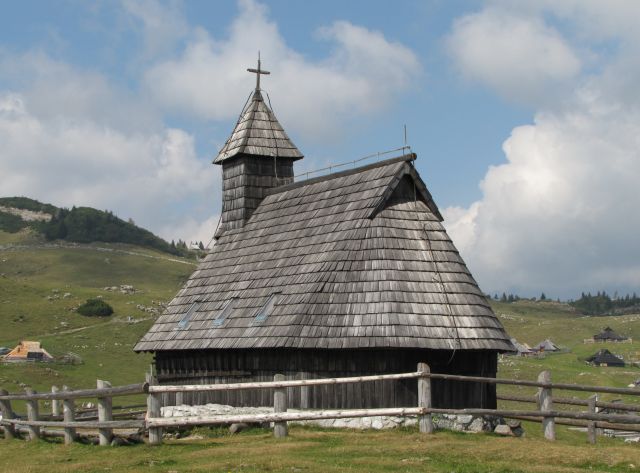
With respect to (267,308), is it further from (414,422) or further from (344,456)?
(344,456)

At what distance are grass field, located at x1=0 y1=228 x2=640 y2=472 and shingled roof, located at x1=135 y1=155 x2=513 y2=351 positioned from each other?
306cm

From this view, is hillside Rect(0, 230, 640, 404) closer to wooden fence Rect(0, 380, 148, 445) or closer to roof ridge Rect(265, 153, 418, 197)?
roof ridge Rect(265, 153, 418, 197)

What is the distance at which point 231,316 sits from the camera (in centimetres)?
2659

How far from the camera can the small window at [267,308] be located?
81.0 ft

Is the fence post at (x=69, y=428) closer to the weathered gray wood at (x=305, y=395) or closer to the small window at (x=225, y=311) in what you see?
the weathered gray wood at (x=305, y=395)

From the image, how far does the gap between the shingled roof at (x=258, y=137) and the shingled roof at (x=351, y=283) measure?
5051mm

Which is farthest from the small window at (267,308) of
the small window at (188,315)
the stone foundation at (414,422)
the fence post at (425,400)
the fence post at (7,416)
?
the fence post at (425,400)

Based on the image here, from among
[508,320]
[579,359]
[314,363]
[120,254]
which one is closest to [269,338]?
[314,363]

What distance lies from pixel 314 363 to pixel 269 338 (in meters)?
1.39

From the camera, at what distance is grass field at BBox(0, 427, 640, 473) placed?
1480cm

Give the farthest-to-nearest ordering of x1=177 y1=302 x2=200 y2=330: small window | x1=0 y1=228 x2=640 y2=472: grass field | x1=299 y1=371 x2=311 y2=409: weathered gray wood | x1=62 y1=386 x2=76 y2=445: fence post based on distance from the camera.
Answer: x1=177 y1=302 x2=200 y2=330: small window < x1=299 y1=371 x2=311 y2=409: weathered gray wood < x1=62 y1=386 x2=76 y2=445: fence post < x1=0 y1=228 x2=640 y2=472: grass field

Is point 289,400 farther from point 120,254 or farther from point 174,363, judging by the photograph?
point 120,254

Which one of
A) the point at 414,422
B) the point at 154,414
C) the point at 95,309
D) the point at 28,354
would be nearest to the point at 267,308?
the point at 414,422

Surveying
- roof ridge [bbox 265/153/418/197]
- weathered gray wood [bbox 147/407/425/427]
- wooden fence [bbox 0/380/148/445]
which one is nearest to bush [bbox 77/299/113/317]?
roof ridge [bbox 265/153/418/197]
